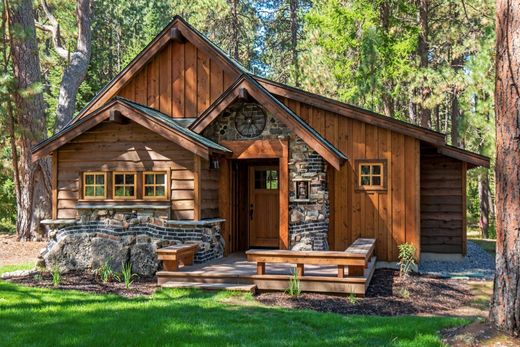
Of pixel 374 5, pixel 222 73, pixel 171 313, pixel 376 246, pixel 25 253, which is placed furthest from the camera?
pixel 374 5

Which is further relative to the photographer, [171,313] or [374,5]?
[374,5]

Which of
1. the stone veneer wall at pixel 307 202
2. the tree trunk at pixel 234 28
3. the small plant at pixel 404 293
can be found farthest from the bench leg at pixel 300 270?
the tree trunk at pixel 234 28

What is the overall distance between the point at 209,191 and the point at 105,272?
2.91 m

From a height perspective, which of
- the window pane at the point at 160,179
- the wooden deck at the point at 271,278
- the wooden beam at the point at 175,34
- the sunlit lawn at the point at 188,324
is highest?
the wooden beam at the point at 175,34

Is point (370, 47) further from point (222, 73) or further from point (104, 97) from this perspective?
point (104, 97)

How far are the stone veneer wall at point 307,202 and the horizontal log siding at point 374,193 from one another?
0.61 m

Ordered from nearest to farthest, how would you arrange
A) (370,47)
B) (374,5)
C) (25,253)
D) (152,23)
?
(25,253) → (370,47) → (374,5) → (152,23)

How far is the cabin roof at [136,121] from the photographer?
1016 cm

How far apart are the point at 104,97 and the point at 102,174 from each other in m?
3.71

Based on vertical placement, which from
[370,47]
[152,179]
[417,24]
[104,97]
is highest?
[417,24]

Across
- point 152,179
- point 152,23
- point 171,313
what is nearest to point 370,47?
point 152,179

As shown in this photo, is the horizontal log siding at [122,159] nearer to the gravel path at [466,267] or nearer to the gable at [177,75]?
the gable at [177,75]

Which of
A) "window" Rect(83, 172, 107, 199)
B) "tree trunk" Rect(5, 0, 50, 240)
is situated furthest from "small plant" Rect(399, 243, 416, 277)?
"tree trunk" Rect(5, 0, 50, 240)

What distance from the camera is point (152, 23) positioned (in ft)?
109
